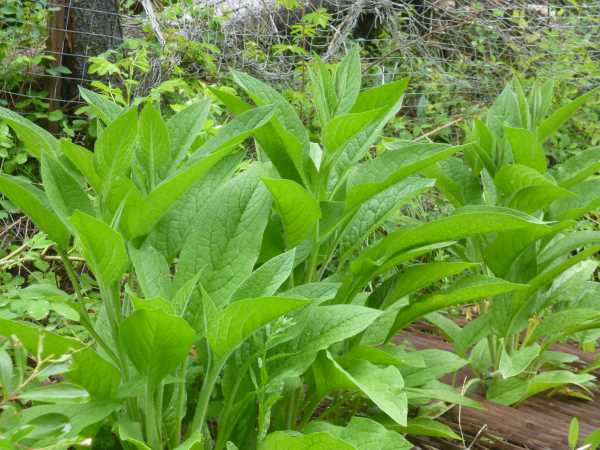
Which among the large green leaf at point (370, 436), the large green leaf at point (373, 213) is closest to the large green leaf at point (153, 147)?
the large green leaf at point (373, 213)

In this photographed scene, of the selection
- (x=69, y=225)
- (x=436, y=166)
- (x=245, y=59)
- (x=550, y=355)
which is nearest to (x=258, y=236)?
(x=69, y=225)

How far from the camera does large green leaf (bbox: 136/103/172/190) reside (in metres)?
1.31

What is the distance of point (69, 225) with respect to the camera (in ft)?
3.96

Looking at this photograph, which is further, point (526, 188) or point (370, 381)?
point (526, 188)

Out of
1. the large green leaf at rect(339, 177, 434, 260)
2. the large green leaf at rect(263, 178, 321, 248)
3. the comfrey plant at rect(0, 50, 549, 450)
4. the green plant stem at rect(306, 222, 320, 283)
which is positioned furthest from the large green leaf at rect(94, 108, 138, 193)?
the large green leaf at rect(339, 177, 434, 260)

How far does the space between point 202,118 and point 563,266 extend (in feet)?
3.32

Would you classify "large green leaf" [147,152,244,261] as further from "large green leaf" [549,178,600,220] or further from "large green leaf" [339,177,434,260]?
"large green leaf" [549,178,600,220]

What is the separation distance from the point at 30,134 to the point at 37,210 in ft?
0.44

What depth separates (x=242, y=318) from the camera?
43.7 inches

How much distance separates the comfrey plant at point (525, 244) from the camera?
1.84 m

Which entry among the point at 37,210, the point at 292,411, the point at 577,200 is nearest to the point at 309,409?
the point at 292,411

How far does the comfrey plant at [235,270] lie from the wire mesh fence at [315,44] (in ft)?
9.90

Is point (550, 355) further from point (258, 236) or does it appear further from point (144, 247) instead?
point (144, 247)

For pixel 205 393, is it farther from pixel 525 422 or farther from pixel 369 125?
pixel 525 422
